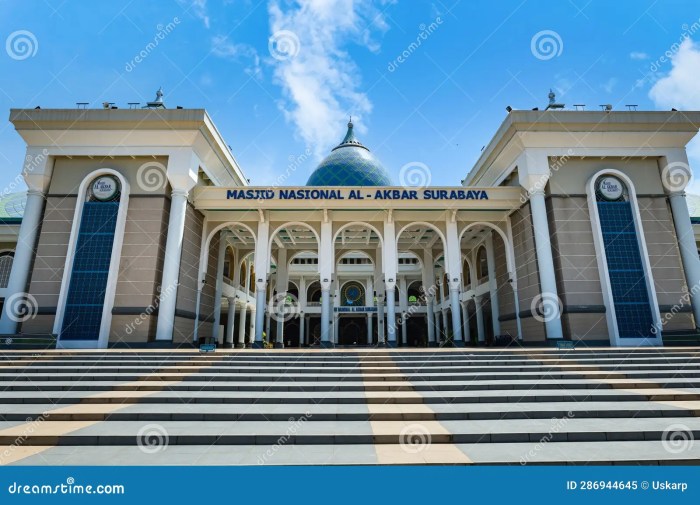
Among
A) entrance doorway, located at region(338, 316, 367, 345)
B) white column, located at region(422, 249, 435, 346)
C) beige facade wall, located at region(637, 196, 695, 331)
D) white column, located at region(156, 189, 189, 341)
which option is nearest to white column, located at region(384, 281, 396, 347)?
white column, located at region(422, 249, 435, 346)

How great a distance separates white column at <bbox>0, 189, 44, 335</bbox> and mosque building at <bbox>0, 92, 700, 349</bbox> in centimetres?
7

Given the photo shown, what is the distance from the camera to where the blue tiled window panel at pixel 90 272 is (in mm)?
18406

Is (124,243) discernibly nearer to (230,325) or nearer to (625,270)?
(230,325)

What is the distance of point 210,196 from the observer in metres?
21.6

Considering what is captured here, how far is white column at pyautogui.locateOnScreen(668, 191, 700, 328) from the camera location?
1919cm

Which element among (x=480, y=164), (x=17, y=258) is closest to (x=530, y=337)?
(x=480, y=164)

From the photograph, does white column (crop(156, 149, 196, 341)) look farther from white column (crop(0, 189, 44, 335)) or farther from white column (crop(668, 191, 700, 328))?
white column (crop(668, 191, 700, 328))

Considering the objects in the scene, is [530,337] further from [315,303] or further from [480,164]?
[315,303]

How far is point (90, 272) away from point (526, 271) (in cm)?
2277

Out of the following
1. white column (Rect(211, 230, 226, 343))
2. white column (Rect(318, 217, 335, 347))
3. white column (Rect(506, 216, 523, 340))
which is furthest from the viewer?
white column (Rect(211, 230, 226, 343))

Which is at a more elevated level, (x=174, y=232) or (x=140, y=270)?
(x=174, y=232)

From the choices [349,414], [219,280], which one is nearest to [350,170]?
[219,280]

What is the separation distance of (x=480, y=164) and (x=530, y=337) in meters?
12.7

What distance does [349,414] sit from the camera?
6.13 metres
